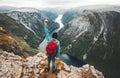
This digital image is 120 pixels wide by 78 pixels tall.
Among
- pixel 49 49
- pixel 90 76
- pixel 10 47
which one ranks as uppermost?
pixel 49 49

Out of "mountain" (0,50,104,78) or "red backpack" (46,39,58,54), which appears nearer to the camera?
"red backpack" (46,39,58,54)

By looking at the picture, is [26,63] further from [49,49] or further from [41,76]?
Result: [49,49]

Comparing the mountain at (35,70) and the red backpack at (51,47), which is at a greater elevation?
the red backpack at (51,47)

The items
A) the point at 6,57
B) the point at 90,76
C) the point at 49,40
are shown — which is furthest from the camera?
the point at 6,57

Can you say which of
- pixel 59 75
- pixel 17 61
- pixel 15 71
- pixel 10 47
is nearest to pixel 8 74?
pixel 15 71

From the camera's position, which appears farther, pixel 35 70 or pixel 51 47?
pixel 35 70

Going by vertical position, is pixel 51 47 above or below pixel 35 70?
above

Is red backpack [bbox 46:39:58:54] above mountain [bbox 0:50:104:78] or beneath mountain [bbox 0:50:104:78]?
above

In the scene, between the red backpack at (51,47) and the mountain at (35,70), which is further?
the mountain at (35,70)
